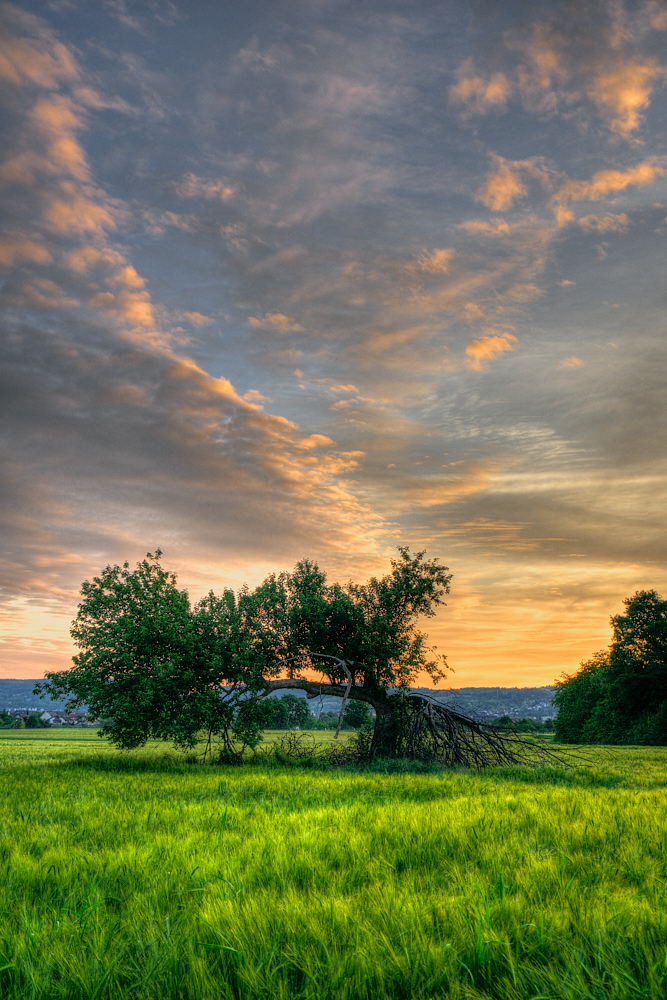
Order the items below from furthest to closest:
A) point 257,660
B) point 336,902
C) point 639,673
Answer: point 639,673, point 257,660, point 336,902

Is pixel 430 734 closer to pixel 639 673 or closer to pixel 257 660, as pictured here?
pixel 257 660

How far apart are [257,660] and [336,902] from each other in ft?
49.9

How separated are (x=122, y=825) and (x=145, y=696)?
33.0 ft

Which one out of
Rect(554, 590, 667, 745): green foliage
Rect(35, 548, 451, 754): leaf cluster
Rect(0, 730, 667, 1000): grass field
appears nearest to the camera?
Rect(0, 730, 667, 1000): grass field

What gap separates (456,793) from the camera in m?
10.3

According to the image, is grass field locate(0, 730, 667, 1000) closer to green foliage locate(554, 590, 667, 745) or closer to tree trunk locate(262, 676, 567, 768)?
tree trunk locate(262, 676, 567, 768)

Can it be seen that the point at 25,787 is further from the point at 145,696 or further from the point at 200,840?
the point at 200,840

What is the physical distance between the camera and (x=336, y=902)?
3664 mm

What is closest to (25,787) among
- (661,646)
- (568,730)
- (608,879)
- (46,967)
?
(46,967)

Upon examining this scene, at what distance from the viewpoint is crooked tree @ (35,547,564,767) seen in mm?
17281

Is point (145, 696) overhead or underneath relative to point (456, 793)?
overhead

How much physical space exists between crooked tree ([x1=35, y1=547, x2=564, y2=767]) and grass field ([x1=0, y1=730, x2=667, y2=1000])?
370 inches

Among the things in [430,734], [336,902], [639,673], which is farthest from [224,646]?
[639,673]

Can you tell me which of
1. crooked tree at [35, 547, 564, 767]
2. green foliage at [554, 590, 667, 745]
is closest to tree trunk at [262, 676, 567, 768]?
crooked tree at [35, 547, 564, 767]
